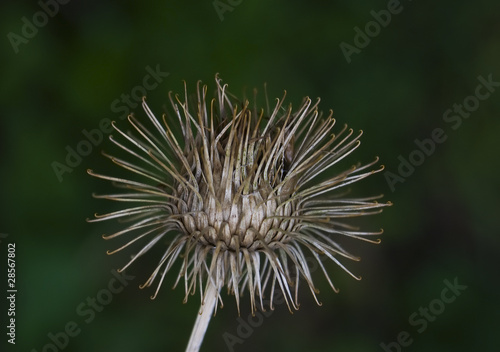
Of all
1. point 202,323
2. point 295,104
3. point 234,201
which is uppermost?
point 295,104

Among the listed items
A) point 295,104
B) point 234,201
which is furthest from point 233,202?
point 295,104

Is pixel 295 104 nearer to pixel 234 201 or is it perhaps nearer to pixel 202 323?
pixel 234 201

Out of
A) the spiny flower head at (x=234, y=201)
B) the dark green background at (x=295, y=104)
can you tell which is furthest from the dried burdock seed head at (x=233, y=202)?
the dark green background at (x=295, y=104)

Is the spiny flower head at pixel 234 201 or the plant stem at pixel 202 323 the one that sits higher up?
the spiny flower head at pixel 234 201

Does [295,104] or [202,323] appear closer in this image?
[202,323]

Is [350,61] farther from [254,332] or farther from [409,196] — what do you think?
[254,332]

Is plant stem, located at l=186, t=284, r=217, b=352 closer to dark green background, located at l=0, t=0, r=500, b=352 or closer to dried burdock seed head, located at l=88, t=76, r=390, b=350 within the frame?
dried burdock seed head, located at l=88, t=76, r=390, b=350

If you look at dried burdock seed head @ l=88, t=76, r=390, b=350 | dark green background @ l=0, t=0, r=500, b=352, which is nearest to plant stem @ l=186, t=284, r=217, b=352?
dried burdock seed head @ l=88, t=76, r=390, b=350

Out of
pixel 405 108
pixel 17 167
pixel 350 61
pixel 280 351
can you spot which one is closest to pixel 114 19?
pixel 17 167

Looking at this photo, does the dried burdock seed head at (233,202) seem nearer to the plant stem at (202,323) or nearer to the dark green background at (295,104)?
the plant stem at (202,323)
